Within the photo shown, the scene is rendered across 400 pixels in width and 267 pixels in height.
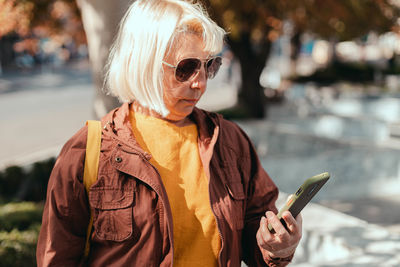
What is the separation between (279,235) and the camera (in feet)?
5.04

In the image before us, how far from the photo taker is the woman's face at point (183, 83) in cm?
164

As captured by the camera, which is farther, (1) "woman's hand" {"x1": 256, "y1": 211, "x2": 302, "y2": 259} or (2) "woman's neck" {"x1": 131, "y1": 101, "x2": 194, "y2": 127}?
(2) "woman's neck" {"x1": 131, "y1": 101, "x2": 194, "y2": 127}

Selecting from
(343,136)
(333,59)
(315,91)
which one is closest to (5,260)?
(343,136)

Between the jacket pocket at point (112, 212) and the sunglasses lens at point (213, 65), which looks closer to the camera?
the jacket pocket at point (112, 212)

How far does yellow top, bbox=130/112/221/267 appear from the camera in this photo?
1.63 m

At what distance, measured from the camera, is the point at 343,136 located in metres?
10.7

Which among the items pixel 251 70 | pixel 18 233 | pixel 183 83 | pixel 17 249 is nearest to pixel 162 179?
pixel 183 83

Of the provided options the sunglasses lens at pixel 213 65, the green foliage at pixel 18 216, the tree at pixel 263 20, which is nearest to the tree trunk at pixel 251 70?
the tree at pixel 263 20

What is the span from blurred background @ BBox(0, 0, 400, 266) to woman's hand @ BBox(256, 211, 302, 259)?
1182 millimetres

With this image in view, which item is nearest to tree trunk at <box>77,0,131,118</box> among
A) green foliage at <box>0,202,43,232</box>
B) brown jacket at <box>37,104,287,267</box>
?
green foliage at <box>0,202,43,232</box>

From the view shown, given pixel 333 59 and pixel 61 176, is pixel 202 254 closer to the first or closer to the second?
pixel 61 176

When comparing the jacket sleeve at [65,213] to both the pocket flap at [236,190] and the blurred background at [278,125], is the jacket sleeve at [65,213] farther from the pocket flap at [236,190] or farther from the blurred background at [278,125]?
the blurred background at [278,125]

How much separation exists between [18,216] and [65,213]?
3304 millimetres

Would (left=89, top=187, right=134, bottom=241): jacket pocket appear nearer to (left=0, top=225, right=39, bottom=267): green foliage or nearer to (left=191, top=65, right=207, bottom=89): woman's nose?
(left=191, top=65, right=207, bottom=89): woman's nose
